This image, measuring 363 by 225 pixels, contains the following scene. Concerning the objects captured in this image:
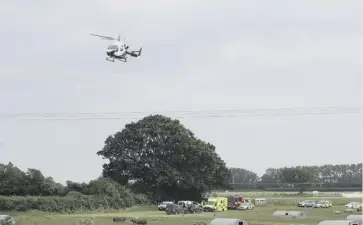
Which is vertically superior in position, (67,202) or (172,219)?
(67,202)

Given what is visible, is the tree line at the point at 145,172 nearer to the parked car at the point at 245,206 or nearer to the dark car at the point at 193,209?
the parked car at the point at 245,206

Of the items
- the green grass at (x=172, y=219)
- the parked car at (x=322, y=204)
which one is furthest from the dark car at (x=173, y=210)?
the parked car at (x=322, y=204)

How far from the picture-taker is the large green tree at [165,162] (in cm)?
10600

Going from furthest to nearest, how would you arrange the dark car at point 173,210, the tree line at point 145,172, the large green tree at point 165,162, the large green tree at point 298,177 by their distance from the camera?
the large green tree at point 298,177, the large green tree at point 165,162, the tree line at point 145,172, the dark car at point 173,210

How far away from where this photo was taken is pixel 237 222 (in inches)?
1868

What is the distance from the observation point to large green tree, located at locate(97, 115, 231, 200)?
10600 centimetres

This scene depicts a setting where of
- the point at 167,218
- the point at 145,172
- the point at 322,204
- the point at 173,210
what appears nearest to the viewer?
the point at 167,218

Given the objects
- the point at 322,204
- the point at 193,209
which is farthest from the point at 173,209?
the point at 322,204

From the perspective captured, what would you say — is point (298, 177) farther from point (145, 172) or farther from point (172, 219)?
point (172, 219)

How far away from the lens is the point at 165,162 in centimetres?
10806

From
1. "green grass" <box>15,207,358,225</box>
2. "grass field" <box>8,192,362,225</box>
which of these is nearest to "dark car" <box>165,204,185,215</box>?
"grass field" <box>8,192,362,225</box>

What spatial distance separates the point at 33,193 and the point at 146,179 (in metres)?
21.9

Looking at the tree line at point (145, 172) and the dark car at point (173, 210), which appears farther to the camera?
the tree line at point (145, 172)

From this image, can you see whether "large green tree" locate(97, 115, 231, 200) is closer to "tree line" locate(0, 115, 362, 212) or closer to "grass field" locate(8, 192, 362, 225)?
"tree line" locate(0, 115, 362, 212)
